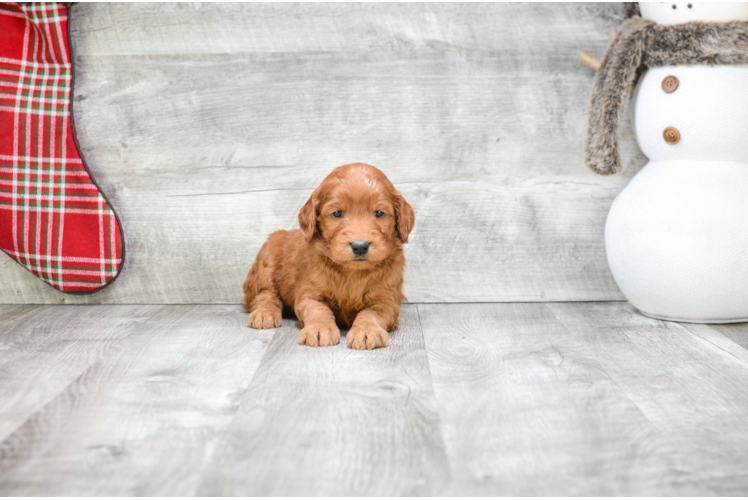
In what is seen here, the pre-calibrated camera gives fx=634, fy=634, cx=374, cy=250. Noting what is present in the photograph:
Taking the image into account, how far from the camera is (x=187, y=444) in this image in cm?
131

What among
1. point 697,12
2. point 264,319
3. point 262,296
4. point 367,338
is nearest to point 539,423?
point 367,338

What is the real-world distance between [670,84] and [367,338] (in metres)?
1.41

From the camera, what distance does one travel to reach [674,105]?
227 cm

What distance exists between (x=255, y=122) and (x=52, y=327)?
1.15 meters

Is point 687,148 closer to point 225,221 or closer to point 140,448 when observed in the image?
point 225,221

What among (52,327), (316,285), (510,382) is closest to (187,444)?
(510,382)

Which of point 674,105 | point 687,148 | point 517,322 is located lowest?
point 517,322

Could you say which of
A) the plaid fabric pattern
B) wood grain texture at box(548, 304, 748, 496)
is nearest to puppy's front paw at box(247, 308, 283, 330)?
the plaid fabric pattern

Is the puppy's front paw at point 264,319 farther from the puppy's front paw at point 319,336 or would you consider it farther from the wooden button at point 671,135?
the wooden button at point 671,135

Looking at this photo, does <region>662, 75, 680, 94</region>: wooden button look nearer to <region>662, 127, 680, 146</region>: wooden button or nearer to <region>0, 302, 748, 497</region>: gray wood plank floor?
<region>662, 127, 680, 146</region>: wooden button

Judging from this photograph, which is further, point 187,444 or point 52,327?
point 52,327

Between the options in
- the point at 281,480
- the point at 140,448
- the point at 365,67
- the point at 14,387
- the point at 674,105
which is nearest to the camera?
the point at 281,480

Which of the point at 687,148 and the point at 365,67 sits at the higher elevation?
A: the point at 365,67

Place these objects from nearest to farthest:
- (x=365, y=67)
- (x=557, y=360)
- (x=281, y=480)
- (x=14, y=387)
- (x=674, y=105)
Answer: (x=281, y=480), (x=14, y=387), (x=557, y=360), (x=674, y=105), (x=365, y=67)
